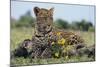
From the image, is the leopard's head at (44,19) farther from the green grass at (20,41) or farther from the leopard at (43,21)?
the green grass at (20,41)

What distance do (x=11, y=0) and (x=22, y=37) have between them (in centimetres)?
44

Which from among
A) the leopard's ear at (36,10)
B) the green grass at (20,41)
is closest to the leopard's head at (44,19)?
the leopard's ear at (36,10)

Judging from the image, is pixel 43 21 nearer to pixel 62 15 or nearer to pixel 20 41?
pixel 62 15

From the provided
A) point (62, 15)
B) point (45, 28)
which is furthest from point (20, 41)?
point (62, 15)

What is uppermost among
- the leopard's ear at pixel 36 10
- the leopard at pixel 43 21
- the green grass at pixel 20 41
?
the leopard's ear at pixel 36 10

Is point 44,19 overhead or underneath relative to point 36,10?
underneath

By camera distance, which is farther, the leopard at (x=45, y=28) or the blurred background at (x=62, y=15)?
the leopard at (x=45, y=28)

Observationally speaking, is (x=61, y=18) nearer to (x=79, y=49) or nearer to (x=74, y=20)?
(x=74, y=20)

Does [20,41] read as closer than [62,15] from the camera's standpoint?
Yes

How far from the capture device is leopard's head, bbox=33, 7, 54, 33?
8.08 ft

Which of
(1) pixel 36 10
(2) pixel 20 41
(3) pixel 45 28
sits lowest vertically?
(2) pixel 20 41

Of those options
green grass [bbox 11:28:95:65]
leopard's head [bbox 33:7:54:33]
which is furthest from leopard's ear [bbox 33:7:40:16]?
green grass [bbox 11:28:95:65]

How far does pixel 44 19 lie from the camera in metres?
2.49

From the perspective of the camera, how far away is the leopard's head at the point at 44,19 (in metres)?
2.46
